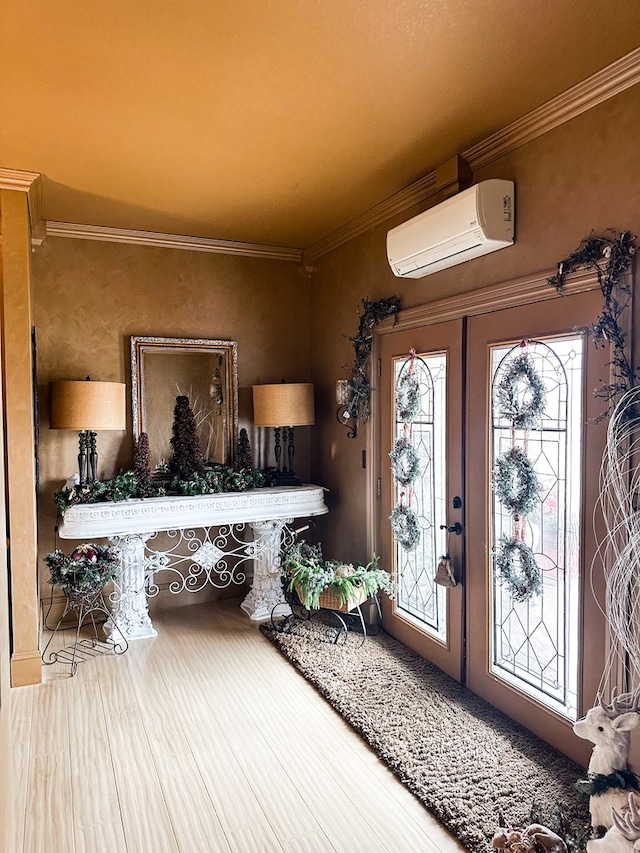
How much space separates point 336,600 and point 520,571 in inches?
48.9

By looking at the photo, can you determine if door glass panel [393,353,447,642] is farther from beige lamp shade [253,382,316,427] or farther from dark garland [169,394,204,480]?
dark garland [169,394,204,480]

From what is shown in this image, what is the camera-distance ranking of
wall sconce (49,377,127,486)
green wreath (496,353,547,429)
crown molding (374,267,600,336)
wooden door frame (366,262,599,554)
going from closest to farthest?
crown molding (374,267,600,336) < wooden door frame (366,262,599,554) < green wreath (496,353,547,429) < wall sconce (49,377,127,486)

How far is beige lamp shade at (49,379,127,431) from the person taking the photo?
3795 millimetres

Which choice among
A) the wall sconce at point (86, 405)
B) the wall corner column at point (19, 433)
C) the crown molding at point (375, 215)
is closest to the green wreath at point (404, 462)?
the crown molding at point (375, 215)

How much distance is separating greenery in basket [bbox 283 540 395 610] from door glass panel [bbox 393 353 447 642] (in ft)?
0.65

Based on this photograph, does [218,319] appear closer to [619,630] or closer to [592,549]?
[592,549]

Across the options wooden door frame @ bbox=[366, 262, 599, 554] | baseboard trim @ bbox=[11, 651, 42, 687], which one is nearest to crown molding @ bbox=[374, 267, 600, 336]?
wooden door frame @ bbox=[366, 262, 599, 554]

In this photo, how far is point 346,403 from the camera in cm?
415

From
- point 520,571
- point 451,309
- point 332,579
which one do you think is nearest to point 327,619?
point 332,579

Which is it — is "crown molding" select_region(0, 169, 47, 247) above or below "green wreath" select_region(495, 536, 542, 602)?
above

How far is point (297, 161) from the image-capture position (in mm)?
3127

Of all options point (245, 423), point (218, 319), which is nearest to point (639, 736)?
point (245, 423)

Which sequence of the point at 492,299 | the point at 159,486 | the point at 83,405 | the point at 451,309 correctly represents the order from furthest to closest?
the point at 159,486
the point at 83,405
the point at 451,309
the point at 492,299

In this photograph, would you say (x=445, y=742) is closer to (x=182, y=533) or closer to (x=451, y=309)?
(x=451, y=309)
